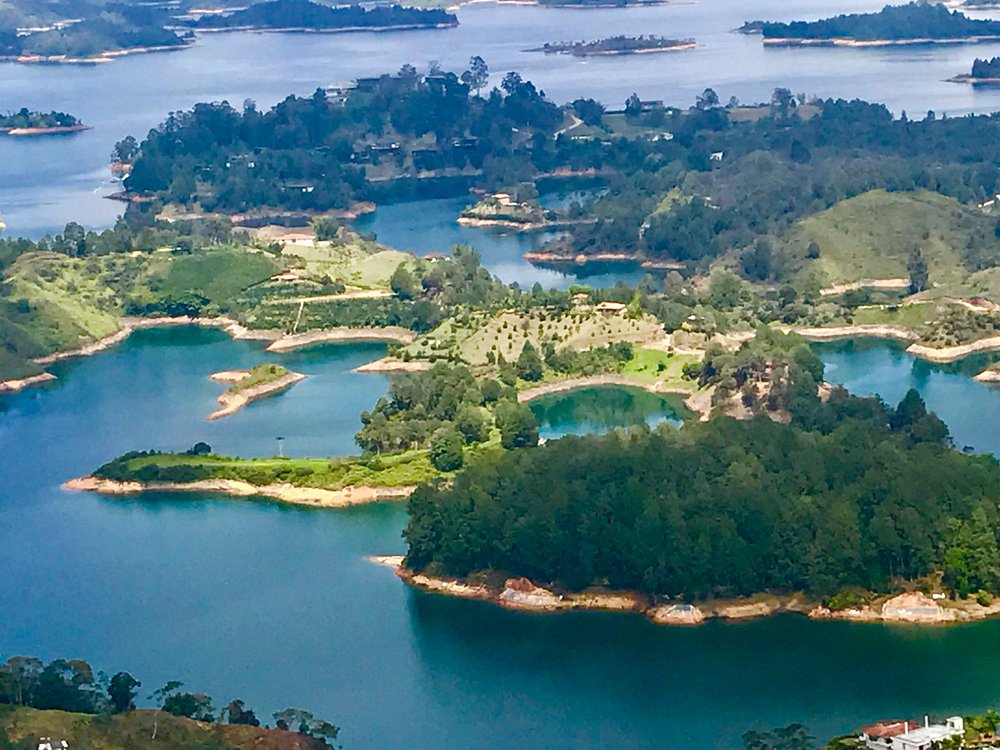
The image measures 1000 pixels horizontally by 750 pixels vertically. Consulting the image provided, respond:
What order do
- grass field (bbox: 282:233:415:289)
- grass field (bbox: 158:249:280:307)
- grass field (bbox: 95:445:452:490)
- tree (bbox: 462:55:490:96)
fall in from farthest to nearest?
A: tree (bbox: 462:55:490:96) → grass field (bbox: 282:233:415:289) → grass field (bbox: 158:249:280:307) → grass field (bbox: 95:445:452:490)

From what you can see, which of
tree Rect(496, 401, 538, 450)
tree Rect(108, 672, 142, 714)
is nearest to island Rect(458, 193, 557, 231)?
tree Rect(496, 401, 538, 450)

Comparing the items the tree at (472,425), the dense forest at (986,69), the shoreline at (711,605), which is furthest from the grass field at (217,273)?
the dense forest at (986,69)

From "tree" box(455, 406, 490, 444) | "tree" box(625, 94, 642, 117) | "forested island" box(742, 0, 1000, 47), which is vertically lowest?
"tree" box(455, 406, 490, 444)

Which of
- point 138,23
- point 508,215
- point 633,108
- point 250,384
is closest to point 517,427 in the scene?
point 250,384

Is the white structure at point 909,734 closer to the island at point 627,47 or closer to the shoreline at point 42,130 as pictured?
the shoreline at point 42,130

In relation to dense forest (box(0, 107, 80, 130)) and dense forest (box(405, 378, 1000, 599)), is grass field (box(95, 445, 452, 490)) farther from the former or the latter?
dense forest (box(0, 107, 80, 130))

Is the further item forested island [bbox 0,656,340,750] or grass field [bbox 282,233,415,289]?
grass field [bbox 282,233,415,289]
